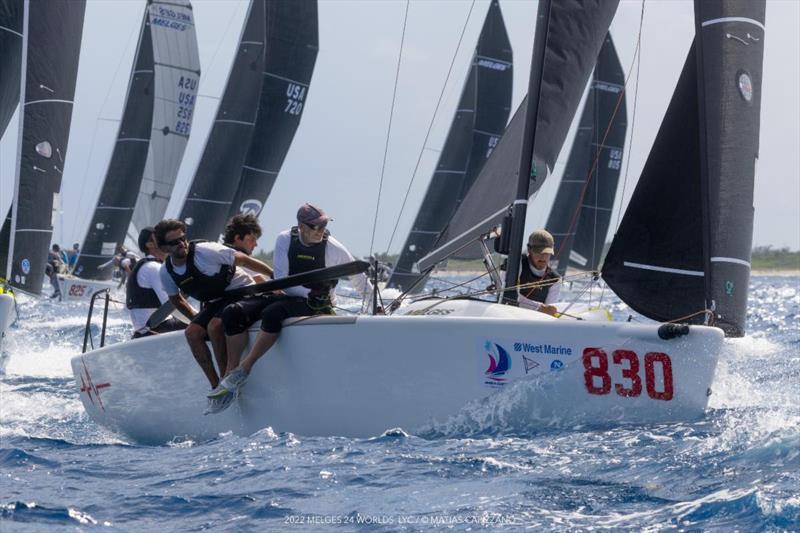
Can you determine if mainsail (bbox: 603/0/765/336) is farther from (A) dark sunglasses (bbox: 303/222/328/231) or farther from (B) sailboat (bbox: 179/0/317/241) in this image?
(B) sailboat (bbox: 179/0/317/241)

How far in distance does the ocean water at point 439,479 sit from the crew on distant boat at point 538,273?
1083mm

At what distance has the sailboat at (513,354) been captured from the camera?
5.18 metres

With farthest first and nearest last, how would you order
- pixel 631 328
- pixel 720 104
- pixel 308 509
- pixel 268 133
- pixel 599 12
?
pixel 268 133, pixel 599 12, pixel 720 104, pixel 631 328, pixel 308 509

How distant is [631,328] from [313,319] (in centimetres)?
155

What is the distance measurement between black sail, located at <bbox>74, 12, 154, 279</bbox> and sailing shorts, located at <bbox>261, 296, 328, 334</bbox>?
21.1 m

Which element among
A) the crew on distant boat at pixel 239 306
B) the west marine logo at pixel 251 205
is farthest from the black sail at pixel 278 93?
the crew on distant boat at pixel 239 306

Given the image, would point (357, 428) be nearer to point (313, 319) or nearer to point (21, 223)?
point (313, 319)

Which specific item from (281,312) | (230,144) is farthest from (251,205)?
(281,312)

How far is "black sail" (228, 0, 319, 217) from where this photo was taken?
24.1 m

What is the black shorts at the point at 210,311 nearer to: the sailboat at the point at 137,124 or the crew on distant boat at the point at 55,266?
the sailboat at the point at 137,124

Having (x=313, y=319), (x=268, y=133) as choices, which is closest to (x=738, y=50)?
(x=313, y=319)

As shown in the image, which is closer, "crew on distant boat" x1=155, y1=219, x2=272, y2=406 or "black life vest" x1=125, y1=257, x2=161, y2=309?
"crew on distant boat" x1=155, y1=219, x2=272, y2=406

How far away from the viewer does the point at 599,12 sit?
6.91 metres

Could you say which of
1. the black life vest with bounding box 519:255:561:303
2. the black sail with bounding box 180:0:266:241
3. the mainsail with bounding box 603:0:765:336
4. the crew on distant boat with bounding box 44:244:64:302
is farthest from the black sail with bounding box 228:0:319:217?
the mainsail with bounding box 603:0:765:336
